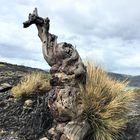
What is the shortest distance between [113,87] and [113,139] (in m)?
1.87

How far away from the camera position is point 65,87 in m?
12.5

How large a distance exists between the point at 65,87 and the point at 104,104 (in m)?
1.15

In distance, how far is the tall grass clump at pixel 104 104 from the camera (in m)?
12.3

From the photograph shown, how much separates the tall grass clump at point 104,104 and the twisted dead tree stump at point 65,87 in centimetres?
22

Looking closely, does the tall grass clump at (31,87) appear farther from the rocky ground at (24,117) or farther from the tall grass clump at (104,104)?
the tall grass clump at (104,104)

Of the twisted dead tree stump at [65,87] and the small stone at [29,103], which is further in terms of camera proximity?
the small stone at [29,103]

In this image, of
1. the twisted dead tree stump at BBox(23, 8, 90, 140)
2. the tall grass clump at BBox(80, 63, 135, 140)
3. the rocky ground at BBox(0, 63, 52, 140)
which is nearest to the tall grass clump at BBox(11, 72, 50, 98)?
the rocky ground at BBox(0, 63, 52, 140)

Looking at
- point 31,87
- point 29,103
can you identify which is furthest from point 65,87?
point 31,87

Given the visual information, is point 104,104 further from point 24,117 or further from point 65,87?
point 24,117

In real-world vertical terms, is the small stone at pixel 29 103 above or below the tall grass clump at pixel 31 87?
below

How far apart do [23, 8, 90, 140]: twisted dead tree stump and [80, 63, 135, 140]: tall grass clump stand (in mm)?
221

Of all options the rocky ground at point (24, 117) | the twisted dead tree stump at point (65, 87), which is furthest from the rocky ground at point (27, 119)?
the twisted dead tree stump at point (65, 87)

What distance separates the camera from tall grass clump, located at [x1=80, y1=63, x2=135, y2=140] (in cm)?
1229

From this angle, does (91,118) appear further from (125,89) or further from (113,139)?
(125,89)
